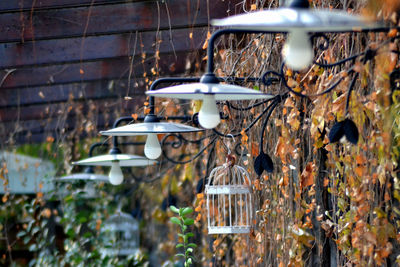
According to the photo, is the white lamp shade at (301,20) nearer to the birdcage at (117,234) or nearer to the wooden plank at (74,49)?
the wooden plank at (74,49)

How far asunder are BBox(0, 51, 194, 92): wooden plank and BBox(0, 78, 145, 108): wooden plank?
1.63 ft

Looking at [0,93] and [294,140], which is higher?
[0,93]

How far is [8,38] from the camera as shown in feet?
13.6

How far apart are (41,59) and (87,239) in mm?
A: 3104

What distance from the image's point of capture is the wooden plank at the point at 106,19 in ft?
12.8

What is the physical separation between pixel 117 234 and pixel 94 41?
3.61 m

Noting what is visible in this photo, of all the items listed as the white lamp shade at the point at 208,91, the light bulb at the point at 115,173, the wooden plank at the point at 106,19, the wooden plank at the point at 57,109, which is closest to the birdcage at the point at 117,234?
the wooden plank at the point at 57,109

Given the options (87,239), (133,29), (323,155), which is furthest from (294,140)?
(87,239)

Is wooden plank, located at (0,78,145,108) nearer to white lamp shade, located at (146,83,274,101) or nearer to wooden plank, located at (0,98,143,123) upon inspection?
wooden plank, located at (0,98,143,123)

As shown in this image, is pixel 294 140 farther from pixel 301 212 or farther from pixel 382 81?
pixel 382 81

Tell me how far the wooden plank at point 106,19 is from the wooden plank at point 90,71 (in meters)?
0.99

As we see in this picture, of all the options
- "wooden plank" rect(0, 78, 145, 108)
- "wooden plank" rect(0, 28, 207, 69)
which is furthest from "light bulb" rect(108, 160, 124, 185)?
"wooden plank" rect(0, 78, 145, 108)

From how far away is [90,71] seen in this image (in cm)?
534

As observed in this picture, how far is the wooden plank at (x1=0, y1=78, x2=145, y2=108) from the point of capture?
244 inches
